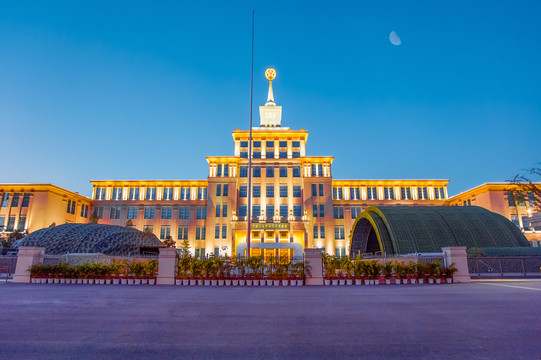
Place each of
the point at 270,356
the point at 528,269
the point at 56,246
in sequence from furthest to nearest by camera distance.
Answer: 1. the point at 56,246
2. the point at 528,269
3. the point at 270,356

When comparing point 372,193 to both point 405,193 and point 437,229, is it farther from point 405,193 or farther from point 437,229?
point 437,229

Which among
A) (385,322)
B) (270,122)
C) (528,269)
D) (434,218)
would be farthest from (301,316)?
(270,122)

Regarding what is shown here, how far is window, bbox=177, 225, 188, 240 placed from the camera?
6256 centimetres

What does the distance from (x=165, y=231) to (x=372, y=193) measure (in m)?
41.5

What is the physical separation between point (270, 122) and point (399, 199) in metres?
31.8

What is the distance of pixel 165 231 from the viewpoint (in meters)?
63.5

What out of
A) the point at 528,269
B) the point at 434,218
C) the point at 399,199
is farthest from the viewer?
the point at 399,199

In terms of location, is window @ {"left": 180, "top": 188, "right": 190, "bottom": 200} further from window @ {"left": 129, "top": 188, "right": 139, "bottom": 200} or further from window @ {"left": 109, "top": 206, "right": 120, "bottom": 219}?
window @ {"left": 109, "top": 206, "right": 120, "bottom": 219}

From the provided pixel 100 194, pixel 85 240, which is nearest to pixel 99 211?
pixel 100 194

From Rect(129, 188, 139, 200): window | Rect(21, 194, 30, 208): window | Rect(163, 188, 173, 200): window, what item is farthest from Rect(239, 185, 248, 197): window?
Rect(21, 194, 30, 208): window

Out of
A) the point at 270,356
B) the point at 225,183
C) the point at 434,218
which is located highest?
the point at 225,183

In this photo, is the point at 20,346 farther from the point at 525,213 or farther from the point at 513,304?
the point at 525,213

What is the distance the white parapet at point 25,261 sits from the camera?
60.4ft

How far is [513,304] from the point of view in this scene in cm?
887
